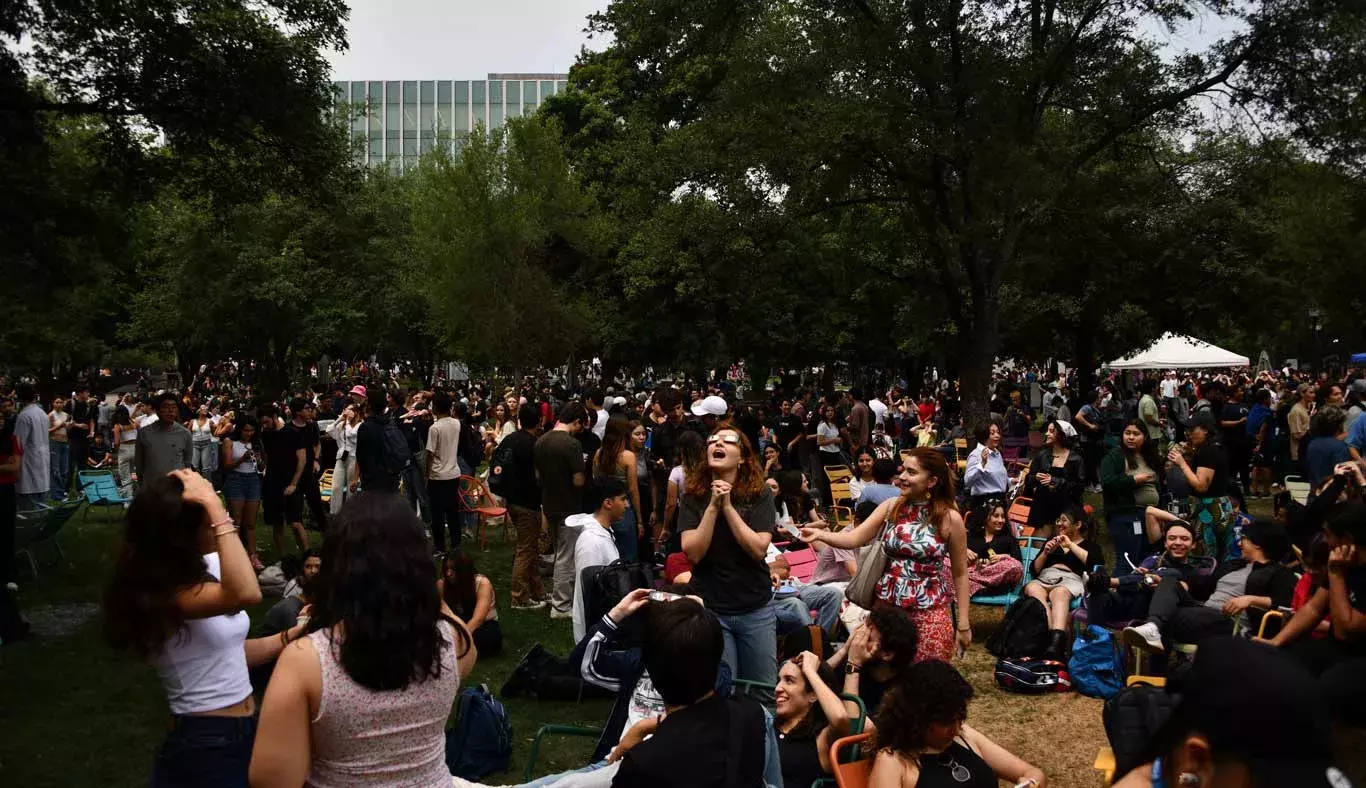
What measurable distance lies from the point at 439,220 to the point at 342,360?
130 feet

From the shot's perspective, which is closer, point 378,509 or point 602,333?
point 378,509

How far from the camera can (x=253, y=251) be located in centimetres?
3156

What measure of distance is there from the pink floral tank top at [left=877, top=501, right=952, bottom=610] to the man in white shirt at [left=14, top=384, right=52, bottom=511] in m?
8.29

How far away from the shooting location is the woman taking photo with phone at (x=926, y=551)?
564 centimetres

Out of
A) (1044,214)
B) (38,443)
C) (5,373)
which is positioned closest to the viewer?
(38,443)

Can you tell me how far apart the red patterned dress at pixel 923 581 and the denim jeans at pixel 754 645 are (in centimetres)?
69

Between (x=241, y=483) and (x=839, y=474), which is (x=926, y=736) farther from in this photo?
(x=839, y=474)

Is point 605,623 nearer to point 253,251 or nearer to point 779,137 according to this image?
point 779,137

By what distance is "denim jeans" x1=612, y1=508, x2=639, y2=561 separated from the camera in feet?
29.2

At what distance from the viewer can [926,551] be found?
566cm

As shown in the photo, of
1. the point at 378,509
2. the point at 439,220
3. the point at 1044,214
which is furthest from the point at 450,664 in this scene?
the point at 439,220

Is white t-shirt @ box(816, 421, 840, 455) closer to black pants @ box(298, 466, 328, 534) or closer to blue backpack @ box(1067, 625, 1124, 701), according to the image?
black pants @ box(298, 466, 328, 534)

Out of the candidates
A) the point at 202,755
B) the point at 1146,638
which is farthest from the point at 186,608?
the point at 1146,638

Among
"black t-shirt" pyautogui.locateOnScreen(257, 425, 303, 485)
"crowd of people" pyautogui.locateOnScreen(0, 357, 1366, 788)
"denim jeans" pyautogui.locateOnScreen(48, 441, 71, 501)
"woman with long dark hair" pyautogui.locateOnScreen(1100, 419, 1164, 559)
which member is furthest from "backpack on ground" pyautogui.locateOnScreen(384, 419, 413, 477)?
"denim jeans" pyautogui.locateOnScreen(48, 441, 71, 501)
